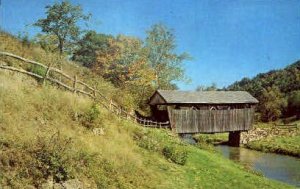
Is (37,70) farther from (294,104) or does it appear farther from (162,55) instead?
(294,104)

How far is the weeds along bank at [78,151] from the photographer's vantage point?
1198 cm

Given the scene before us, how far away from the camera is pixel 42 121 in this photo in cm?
1513

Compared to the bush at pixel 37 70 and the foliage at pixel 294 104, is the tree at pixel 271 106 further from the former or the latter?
the bush at pixel 37 70

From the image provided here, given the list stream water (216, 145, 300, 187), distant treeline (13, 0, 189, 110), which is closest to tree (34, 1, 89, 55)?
distant treeline (13, 0, 189, 110)

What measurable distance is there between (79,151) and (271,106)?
67.4 metres

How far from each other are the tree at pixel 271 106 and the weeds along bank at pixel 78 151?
57.0 m

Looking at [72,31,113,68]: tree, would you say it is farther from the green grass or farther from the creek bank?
the green grass

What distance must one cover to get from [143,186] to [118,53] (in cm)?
4269

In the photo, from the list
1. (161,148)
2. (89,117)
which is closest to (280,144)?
(161,148)

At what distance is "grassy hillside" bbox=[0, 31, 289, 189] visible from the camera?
12.0m

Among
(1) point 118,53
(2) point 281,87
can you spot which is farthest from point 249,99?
(2) point 281,87

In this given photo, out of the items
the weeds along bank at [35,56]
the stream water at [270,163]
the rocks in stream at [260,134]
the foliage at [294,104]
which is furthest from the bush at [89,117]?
the foliage at [294,104]

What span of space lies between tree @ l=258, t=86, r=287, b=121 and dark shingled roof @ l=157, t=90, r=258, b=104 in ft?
111

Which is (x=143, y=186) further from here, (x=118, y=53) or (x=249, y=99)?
(x=118, y=53)
